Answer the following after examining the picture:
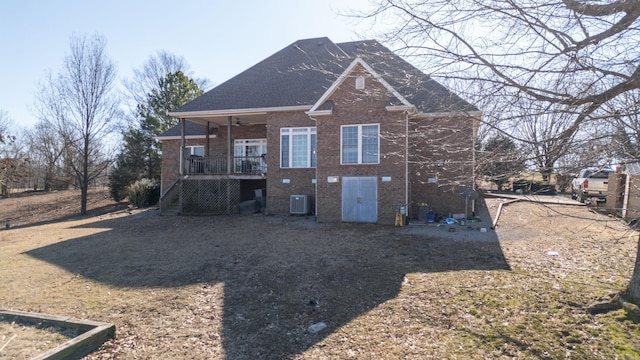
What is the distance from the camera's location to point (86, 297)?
700 cm

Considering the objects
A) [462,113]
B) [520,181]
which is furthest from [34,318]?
[520,181]

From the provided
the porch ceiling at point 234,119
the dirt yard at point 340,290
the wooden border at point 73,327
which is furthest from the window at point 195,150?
the wooden border at point 73,327

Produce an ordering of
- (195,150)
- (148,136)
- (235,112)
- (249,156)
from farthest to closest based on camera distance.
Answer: (148,136)
(195,150)
(249,156)
(235,112)

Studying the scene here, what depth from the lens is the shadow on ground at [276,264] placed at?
5.76 metres

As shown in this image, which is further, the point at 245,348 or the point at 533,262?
the point at 533,262

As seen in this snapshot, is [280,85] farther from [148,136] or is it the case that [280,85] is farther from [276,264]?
[148,136]

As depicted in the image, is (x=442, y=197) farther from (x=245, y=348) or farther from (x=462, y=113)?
(x=245, y=348)

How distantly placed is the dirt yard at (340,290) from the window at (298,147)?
425cm

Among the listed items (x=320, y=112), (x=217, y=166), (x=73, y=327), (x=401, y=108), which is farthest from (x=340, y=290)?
(x=217, y=166)

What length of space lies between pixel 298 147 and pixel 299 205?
→ 9.00 feet

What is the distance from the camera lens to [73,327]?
5.54 metres

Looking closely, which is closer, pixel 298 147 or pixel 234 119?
pixel 298 147

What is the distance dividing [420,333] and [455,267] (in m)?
3.36

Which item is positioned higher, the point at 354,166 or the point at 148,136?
the point at 148,136
